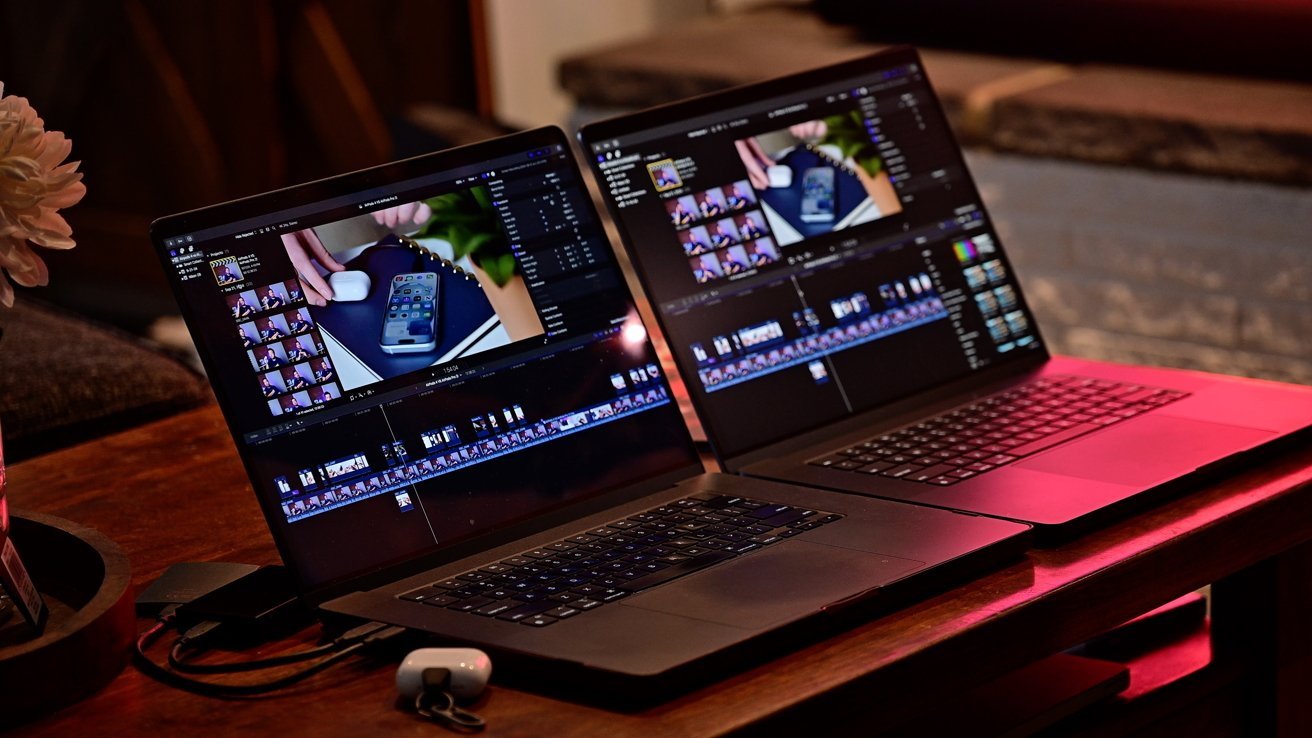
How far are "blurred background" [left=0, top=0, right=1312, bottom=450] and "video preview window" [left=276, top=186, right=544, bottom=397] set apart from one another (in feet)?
2.78

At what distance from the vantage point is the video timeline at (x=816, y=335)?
1.18 metres

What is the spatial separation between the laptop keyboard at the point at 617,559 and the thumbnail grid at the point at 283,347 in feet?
0.47

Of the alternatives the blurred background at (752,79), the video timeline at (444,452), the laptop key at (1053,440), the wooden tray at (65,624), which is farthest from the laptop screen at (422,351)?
the blurred background at (752,79)

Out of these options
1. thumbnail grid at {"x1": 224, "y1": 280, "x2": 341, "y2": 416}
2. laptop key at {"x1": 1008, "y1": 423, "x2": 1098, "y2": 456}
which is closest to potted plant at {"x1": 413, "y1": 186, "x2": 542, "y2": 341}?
thumbnail grid at {"x1": 224, "y1": 280, "x2": 341, "y2": 416}

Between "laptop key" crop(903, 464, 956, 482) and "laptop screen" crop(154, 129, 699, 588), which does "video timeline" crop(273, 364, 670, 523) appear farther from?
"laptop key" crop(903, 464, 956, 482)

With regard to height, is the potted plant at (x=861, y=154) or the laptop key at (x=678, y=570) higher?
the potted plant at (x=861, y=154)

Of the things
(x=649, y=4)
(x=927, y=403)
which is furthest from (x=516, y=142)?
(x=649, y=4)

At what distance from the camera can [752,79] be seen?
9.86 feet

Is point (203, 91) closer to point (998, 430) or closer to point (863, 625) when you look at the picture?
point (998, 430)

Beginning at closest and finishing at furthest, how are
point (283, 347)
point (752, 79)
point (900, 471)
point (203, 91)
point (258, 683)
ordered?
point (258, 683) → point (283, 347) → point (900, 471) → point (752, 79) → point (203, 91)

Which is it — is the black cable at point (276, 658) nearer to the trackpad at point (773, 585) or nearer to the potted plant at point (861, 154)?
the trackpad at point (773, 585)

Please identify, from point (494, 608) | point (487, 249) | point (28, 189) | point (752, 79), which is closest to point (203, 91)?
point (752, 79)

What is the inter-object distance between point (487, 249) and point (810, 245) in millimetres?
283

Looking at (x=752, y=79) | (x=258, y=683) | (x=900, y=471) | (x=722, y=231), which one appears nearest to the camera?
(x=258, y=683)
